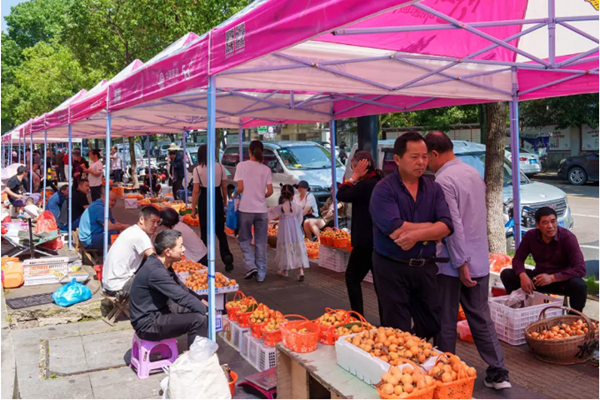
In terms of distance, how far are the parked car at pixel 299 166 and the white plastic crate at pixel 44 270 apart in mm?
5976

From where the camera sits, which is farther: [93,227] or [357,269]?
[93,227]

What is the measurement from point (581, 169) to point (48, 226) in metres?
21.1

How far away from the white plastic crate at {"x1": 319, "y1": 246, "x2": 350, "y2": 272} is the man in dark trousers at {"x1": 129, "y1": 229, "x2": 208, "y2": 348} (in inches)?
171

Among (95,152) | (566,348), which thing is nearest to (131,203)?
(95,152)

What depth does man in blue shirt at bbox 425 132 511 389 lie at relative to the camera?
442 cm

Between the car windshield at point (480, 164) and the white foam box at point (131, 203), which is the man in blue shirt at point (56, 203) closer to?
the white foam box at point (131, 203)

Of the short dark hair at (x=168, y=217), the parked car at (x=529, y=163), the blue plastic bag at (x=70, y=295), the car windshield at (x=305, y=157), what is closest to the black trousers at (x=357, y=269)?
the short dark hair at (x=168, y=217)

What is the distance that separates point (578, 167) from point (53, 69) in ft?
94.8

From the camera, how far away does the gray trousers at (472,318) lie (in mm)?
4441

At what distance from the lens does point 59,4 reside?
48844mm

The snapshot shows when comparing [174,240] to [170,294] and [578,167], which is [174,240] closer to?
[170,294]

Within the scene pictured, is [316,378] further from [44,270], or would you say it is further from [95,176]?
[95,176]

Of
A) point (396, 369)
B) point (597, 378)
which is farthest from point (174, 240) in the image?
point (597, 378)

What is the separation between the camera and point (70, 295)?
7.77m
